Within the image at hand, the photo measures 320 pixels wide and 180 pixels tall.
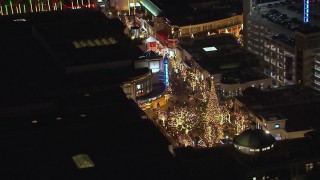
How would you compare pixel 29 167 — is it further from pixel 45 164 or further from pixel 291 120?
pixel 291 120

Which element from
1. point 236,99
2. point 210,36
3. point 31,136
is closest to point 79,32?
point 210,36

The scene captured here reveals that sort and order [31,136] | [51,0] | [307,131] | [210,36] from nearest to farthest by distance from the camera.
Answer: [31,136] → [307,131] → [210,36] → [51,0]

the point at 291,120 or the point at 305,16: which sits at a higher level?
the point at 305,16

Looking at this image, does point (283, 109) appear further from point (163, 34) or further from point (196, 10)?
point (196, 10)

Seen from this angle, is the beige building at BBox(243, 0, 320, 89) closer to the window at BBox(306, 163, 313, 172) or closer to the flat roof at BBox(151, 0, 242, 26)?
the flat roof at BBox(151, 0, 242, 26)

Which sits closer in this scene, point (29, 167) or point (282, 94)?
point (29, 167)

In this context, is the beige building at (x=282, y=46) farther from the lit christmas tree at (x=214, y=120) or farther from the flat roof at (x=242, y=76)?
the lit christmas tree at (x=214, y=120)

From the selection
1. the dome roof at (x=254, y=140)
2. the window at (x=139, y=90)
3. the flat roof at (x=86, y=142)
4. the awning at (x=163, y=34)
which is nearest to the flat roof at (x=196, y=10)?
the awning at (x=163, y=34)

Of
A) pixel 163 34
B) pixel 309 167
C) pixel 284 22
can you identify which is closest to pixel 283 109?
pixel 309 167
